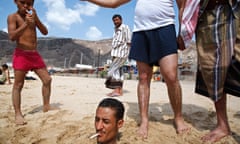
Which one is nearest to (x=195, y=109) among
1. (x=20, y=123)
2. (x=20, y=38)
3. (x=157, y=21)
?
(x=157, y=21)

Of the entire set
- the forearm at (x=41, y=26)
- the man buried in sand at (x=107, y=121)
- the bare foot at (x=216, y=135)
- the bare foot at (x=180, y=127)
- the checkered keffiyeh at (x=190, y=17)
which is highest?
the forearm at (x=41, y=26)

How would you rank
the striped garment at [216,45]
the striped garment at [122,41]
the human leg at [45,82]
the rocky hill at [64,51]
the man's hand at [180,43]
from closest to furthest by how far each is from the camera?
the striped garment at [216,45] → the man's hand at [180,43] → the human leg at [45,82] → the striped garment at [122,41] → the rocky hill at [64,51]

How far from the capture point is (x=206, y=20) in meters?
2.17

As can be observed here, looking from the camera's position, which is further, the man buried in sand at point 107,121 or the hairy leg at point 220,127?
the hairy leg at point 220,127

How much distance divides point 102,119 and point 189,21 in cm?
127

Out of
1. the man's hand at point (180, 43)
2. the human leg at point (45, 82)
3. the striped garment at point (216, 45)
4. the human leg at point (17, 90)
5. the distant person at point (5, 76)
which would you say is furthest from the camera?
the distant person at point (5, 76)

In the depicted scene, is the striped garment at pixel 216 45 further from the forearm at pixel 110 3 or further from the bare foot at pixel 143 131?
the forearm at pixel 110 3

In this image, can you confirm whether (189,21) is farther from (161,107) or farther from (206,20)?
(161,107)

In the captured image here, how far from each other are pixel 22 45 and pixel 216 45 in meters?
2.41

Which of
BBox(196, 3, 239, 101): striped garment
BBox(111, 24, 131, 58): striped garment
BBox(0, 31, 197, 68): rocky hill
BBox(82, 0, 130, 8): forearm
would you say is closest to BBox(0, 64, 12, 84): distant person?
BBox(111, 24, 131, 58): striped garment

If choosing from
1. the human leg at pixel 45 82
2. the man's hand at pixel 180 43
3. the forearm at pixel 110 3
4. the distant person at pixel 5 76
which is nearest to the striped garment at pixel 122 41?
the human leg at pixel 45 82

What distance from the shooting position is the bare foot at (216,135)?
2.13 meters

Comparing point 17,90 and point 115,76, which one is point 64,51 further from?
point 17,90

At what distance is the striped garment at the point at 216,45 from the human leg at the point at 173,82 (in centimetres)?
26
